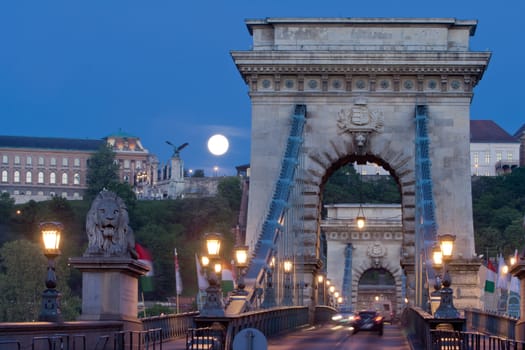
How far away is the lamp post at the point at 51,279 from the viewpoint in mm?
25531

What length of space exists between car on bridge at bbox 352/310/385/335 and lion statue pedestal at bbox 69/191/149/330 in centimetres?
2754

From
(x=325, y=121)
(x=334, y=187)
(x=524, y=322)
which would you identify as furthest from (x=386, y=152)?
(x=334, y=187)

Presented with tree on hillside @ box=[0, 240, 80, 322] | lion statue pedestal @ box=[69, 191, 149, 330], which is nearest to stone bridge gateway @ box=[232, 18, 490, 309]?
lion statue pedestal @ box=[69, 191, 149, 330]

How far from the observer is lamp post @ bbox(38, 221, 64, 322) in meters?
25.5

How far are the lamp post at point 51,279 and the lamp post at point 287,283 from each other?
26464 mm

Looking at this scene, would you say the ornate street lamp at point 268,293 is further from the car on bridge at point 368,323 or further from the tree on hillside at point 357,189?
the tree on hillside at point 357,189

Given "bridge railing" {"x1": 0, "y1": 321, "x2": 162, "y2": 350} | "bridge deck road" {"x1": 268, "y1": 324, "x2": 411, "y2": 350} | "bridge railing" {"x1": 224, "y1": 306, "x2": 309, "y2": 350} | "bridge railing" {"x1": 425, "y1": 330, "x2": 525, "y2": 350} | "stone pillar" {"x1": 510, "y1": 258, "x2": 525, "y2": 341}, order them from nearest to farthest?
"bridge railing" {"x1": 0, "y1": 321, "x2": 162, "y2": 350} < "bridge railing" {"x1": 425, "y1": 330, "x2": 525, "y2": 350} < "stone pillar" {"x1": 510, "y1": 258, "x2": 525, "y2": 341} < "bridge railing" {"x1": 224, "y1": 306, "x2": 309, "y2": 350} < "bridge deck road" {"x1": 268, "y1": 324, "x2": 411, "y2": 350}

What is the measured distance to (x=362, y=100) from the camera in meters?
56.9

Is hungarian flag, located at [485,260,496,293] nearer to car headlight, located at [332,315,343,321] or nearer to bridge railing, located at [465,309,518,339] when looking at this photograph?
bridge railing, located at [465,309,518,339]

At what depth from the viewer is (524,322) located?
27750 mm

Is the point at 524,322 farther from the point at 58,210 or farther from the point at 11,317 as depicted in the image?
the point at 58,210

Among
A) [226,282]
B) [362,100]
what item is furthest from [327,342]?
[362,100]

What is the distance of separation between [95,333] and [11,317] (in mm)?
89474

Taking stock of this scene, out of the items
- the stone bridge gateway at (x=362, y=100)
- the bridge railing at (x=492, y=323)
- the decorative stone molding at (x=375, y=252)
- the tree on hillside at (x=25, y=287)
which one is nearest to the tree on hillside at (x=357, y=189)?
the tree on hillside at (x=25, y=287)
